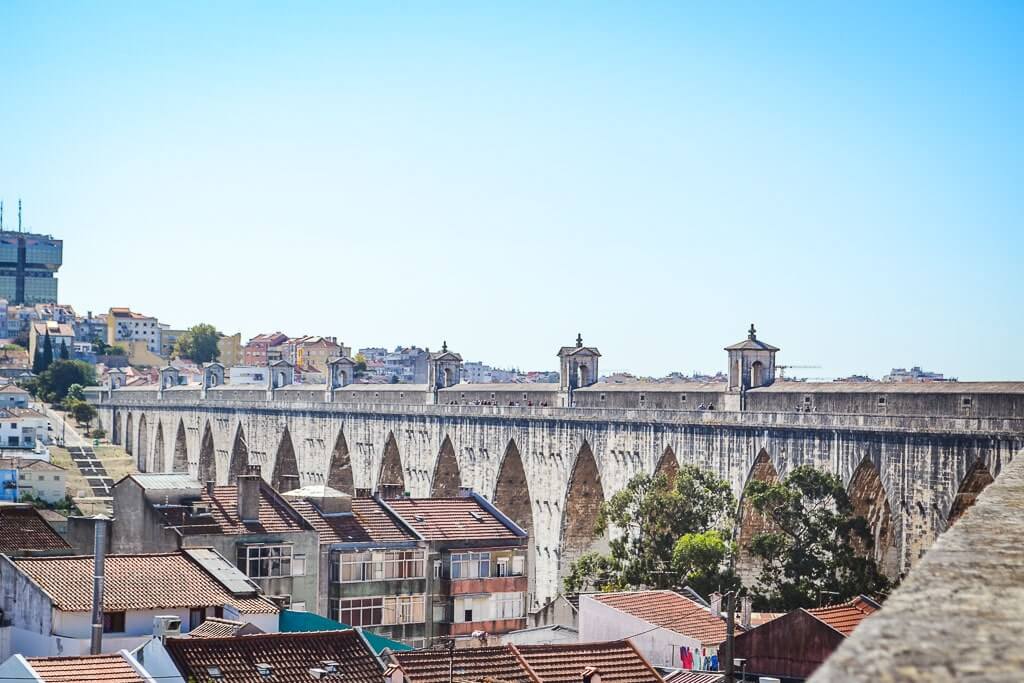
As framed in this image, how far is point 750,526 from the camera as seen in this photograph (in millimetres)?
38688

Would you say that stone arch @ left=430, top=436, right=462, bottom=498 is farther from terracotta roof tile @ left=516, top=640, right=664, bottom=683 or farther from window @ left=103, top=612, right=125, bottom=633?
terracotta roof tile @ left=516, top=640, right=664, bottom=683

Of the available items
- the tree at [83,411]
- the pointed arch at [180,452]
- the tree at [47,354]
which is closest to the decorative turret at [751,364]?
the pointed arch at [180,452]

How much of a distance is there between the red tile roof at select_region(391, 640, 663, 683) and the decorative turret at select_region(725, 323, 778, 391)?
73.9 ft

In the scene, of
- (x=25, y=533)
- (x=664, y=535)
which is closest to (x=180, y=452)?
(x=664, y=535)

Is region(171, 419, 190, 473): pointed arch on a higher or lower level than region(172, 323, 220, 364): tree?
lower

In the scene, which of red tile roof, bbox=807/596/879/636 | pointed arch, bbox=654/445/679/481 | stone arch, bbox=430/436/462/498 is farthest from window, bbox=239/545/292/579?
stone arch, bbox=430/436/462/498

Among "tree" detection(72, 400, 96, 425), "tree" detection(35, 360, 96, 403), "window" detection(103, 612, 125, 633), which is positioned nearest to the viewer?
"window" detection(103, 612, 125, 633)

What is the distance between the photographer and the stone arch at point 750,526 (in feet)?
124

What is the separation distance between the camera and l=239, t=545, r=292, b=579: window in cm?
2927

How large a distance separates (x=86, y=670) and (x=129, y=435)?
9084cm

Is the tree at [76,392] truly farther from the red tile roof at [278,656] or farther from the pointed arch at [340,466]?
the red tile roof at [278,656]

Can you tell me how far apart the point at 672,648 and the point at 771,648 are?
9.42 feet

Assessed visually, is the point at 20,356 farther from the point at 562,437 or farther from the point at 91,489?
the point at 562,437

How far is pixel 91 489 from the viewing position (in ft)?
251
